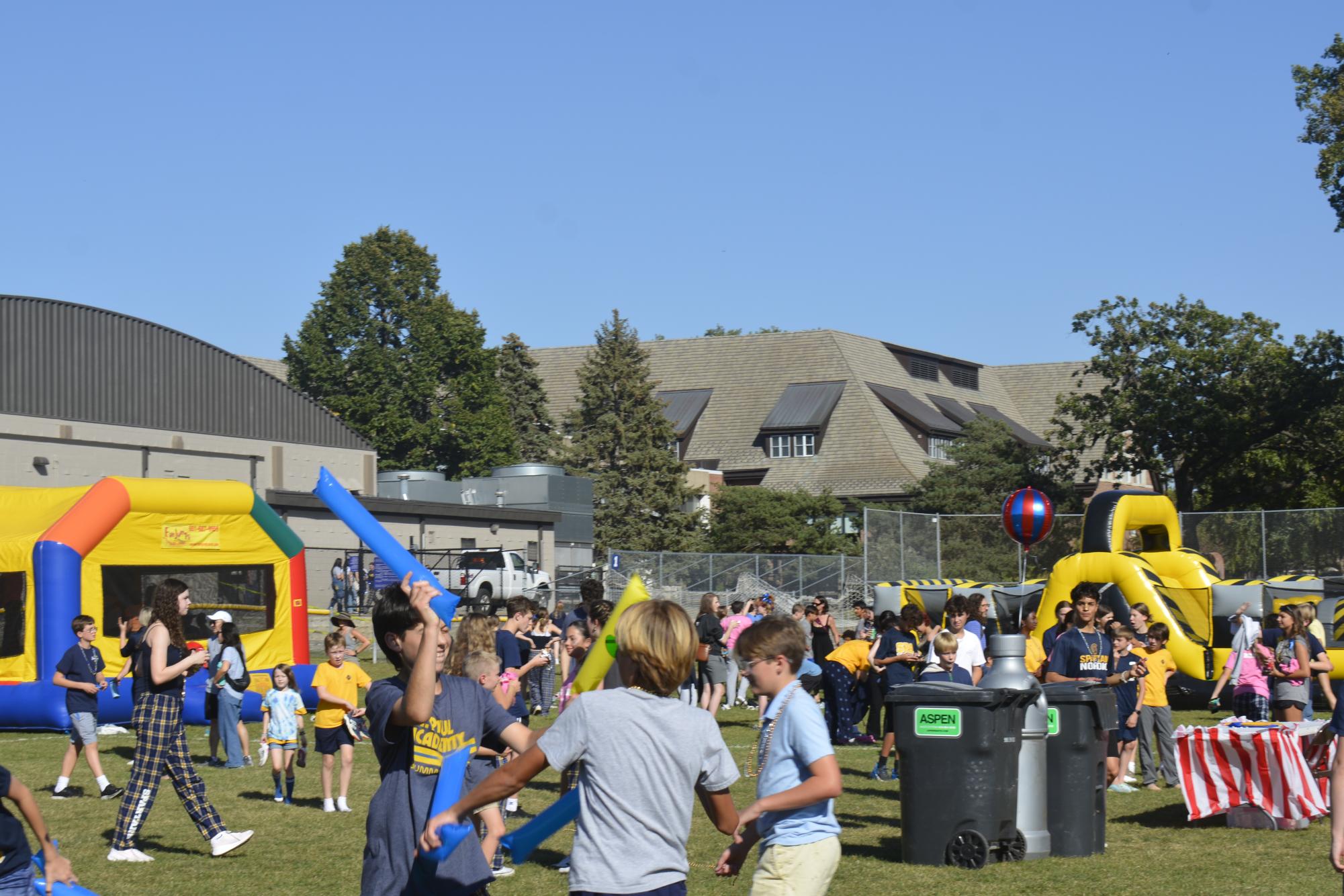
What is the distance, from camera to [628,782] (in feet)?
14.1

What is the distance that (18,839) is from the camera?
483cm

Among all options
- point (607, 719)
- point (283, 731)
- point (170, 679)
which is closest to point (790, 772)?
point (607, 719)

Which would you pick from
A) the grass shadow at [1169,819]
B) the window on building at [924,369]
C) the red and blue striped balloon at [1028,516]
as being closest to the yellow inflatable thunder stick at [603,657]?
the grass shadow at [1169,819]

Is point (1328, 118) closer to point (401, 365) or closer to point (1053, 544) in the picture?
point (1053, 544)

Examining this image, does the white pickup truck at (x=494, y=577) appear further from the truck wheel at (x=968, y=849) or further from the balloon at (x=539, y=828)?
the balloon at (x=539, y=828)

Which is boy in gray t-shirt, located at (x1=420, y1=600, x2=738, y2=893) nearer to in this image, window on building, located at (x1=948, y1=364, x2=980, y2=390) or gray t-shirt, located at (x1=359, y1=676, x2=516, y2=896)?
gray t-shirt, located at (x1=359, y1=676, x2=516, y2=896)

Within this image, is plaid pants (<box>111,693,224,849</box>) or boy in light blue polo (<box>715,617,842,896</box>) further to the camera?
plaid pants (<box>111,693,224,849</box>)

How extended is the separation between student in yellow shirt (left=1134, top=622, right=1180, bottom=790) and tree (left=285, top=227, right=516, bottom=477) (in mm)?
55278

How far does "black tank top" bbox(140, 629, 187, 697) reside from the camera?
9.59m

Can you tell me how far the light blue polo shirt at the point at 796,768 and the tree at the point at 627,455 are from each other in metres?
53.7

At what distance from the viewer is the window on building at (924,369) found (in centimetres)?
7475

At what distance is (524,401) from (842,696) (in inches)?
2169

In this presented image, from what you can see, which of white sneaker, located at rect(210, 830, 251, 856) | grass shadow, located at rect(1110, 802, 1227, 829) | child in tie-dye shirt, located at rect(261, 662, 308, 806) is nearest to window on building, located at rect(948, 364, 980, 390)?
grass shadow, located at rect(1110, 802, 1227, 829)

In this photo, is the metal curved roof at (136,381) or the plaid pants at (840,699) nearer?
the plaid pants at (840,699)
